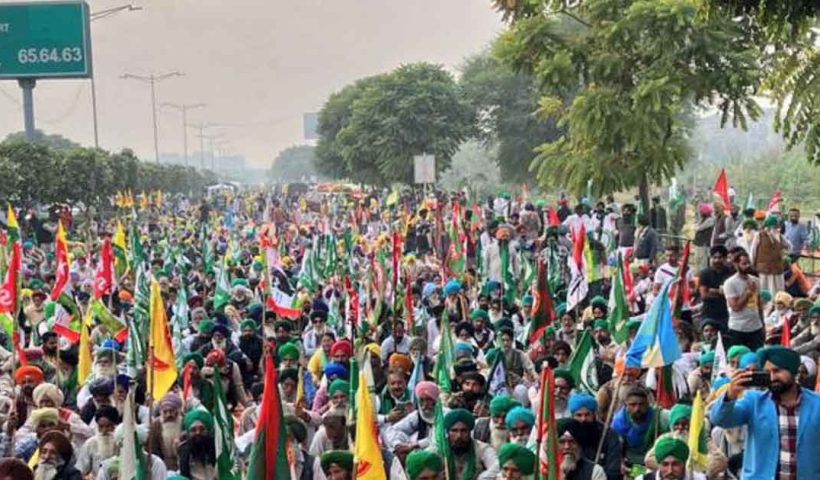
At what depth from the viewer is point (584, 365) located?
8875 mm

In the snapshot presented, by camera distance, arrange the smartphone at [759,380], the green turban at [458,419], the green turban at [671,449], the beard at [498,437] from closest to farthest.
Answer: the smartphone at [759,380] → the green turban at [671,449] → the green turban at [458,419] → the beard at [498,437]

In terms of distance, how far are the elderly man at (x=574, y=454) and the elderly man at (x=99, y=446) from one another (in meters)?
2.98

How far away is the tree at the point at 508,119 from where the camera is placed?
1969 inches

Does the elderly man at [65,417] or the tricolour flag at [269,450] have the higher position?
the tricolour flag at [269,450]

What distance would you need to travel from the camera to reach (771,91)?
16.3 metres

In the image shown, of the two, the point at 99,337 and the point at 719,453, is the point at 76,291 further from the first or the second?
the point at 719,453

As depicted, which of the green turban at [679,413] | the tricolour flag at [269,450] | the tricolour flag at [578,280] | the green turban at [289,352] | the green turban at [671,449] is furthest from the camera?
the tricolour flag at [578,280]

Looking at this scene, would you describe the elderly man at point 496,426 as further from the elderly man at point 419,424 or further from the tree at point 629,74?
the tree at point 629,74

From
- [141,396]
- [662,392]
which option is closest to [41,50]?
[141,396]

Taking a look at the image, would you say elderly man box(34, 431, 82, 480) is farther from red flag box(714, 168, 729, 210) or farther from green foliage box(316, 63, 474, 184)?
green foliage box(316, 63, 474, 184)

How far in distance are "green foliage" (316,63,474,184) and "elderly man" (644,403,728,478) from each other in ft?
138

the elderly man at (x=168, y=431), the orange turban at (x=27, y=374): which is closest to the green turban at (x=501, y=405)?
the elderly man at (x=168, y=431)

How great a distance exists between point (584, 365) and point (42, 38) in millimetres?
37691

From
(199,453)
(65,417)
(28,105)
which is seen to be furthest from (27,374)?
(28,105)
